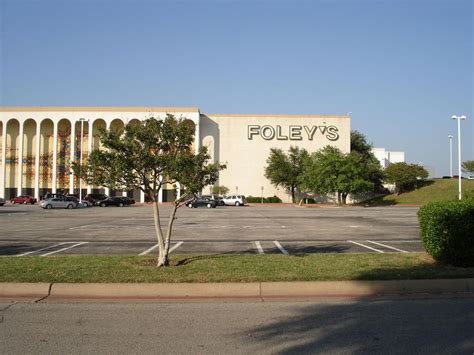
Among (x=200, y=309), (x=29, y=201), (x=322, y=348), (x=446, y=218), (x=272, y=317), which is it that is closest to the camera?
(x=322, y=348)

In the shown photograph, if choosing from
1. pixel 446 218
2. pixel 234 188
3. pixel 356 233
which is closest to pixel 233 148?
pixel 234 188

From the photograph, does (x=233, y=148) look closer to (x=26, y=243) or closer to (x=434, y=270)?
(x=26, y=243)

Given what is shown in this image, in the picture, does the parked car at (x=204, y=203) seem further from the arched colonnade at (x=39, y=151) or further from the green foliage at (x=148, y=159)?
the green foliage at (x=148, y=159)

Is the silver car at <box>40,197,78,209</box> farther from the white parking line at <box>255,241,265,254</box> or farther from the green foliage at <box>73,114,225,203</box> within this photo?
the green foliage at <box>73,114,225,203</box>

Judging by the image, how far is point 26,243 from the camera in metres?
16.9

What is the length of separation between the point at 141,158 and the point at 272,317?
4.31m

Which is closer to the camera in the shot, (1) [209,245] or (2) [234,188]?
(1) [209,245]

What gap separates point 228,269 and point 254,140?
69.5m

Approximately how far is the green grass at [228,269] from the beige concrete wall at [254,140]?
6661 cm

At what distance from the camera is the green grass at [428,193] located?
69.5 meters

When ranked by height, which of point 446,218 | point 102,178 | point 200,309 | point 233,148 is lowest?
point 200,309

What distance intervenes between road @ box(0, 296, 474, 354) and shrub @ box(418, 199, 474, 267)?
2261mm

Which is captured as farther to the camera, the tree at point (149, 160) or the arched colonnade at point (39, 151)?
the arched colonnade at point (39, 151)

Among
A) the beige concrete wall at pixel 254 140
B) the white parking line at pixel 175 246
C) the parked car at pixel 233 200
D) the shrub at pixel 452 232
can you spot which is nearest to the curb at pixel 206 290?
the shrub at pixel 452 232
